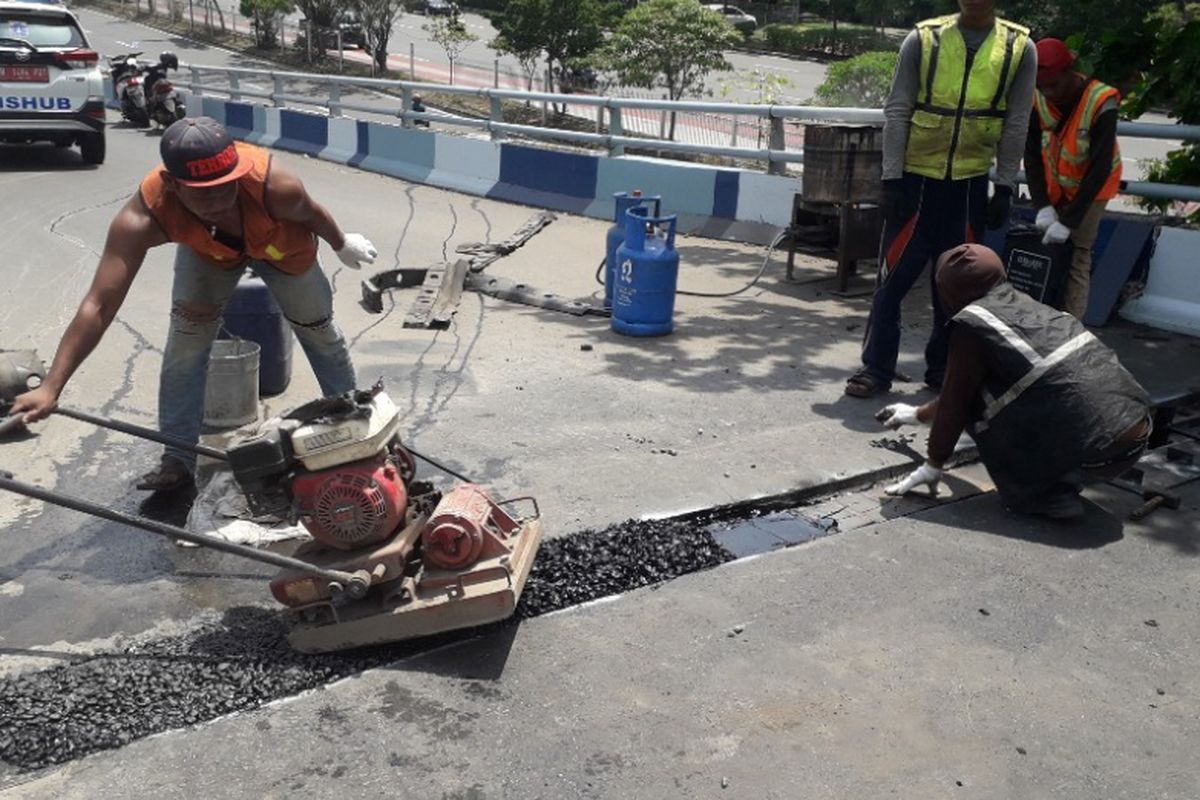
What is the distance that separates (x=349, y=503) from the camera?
370 cm

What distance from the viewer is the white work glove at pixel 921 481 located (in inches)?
197

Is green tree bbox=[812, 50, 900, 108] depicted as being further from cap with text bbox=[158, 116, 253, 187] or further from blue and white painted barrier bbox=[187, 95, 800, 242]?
cap with text bbox=[158, 116, 253, 187]

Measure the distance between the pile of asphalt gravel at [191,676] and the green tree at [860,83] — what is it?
1752cm

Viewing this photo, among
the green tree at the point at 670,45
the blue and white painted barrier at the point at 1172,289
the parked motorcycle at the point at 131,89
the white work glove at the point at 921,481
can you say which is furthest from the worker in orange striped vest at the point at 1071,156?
the green tree at the point at 670,45

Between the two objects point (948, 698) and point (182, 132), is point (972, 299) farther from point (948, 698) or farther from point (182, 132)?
point (182, 132)

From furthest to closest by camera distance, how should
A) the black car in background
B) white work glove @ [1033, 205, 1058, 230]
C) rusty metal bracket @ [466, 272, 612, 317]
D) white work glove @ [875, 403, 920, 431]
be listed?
the black car in background
rusty metal bracket @ [466, 272, 612, 317]
white work glove @ [1033, 205, 1058, 230]
white work glove @ [875, 403, 920, 431]

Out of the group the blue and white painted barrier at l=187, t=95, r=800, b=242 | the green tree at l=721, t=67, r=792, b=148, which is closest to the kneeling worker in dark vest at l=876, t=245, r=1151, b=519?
the blue and white painted barrier at l=187, t=95, r=800, b=242

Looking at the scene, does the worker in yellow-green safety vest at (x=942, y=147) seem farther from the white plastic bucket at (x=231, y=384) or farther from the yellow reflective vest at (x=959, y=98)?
the white plastic bucket at (x=231, y=384)

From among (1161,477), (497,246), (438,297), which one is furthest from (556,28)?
(1161,477)

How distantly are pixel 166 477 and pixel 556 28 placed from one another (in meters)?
28.2

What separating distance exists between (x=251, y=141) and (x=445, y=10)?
3618 cm

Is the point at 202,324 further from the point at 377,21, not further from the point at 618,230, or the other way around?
the point at 377,21

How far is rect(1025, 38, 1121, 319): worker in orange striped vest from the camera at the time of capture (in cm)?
615

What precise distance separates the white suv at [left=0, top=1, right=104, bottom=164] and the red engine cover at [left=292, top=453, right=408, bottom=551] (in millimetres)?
12481
